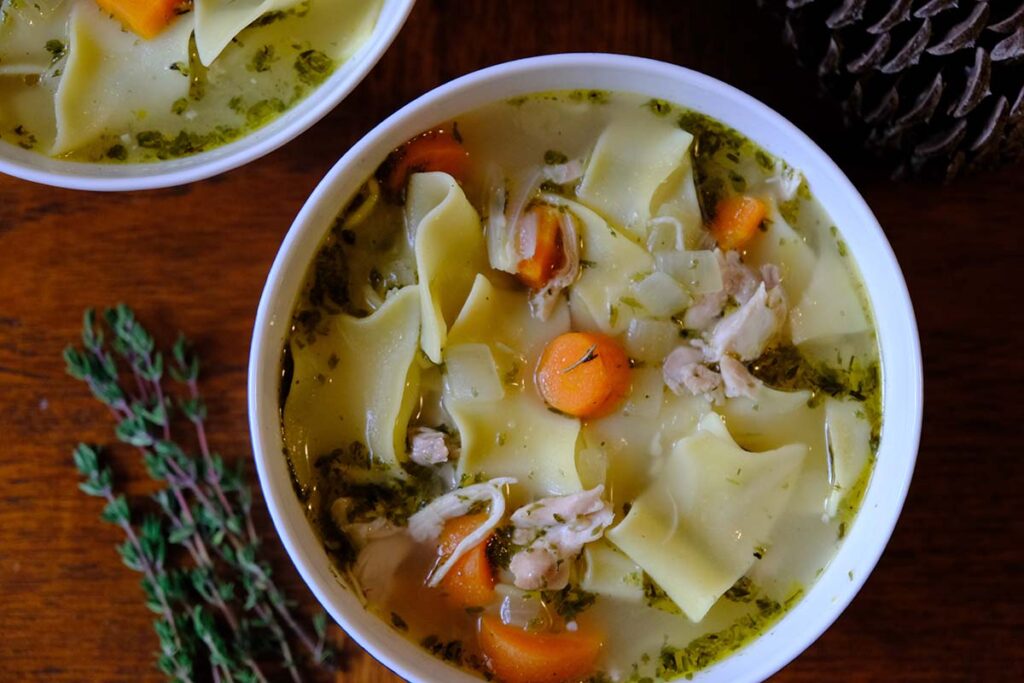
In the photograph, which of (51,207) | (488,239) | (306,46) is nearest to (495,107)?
(488,239)

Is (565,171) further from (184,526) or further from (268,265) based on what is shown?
(184,526)

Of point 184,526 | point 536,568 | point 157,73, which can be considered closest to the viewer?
point 536,568

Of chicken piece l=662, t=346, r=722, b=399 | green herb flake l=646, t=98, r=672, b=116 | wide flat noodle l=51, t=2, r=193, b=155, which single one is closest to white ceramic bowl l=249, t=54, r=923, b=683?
green herb flake l=646, t=98, r=672, b=116

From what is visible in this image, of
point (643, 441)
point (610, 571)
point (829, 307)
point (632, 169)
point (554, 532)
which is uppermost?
point (632, 169)

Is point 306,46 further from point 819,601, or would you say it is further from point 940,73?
point 819,601

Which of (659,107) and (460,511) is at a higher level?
(659,107)

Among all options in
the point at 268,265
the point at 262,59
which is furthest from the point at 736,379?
the point at 262,59

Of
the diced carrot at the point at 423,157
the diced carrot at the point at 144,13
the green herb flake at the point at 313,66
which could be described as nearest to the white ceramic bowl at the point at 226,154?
the green herb flake at the point at 313,66
